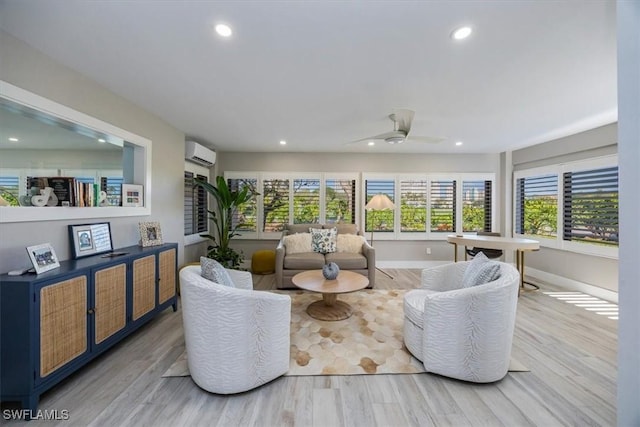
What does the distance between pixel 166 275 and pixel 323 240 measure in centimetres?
243

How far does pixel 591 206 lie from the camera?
384 cm

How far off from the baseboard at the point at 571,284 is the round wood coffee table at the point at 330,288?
3608 mm

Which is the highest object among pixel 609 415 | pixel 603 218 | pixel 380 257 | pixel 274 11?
pixel 274 11

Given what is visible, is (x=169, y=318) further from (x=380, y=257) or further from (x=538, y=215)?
(x=538, y=215)

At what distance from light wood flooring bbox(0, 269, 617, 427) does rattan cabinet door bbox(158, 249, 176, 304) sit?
0.67m

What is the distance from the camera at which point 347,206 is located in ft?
18.0

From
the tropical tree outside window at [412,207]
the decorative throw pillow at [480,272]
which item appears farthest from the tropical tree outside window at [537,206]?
the decorative throw pillow at [480,272]

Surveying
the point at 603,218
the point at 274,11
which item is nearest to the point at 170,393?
the point at 274,11

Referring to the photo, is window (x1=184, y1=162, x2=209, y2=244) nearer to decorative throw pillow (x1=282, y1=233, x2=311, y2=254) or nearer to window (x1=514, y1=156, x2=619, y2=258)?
decorative throw pillow (x1=282, y1=233, x2=311, y2=254)

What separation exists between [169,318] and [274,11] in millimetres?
3296

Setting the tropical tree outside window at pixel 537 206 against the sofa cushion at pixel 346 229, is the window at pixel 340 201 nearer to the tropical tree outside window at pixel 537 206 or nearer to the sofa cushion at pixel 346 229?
the sofa cushion at pixel 346 229

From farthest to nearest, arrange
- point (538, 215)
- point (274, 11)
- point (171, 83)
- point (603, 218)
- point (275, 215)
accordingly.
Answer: point (275, 215)
point (538, 215)
point (603, 218)
point (171, 83)
point (274, 11)

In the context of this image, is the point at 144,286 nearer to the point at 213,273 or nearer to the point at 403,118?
the point at 213,273

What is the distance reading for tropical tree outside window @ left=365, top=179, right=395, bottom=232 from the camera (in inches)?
217
